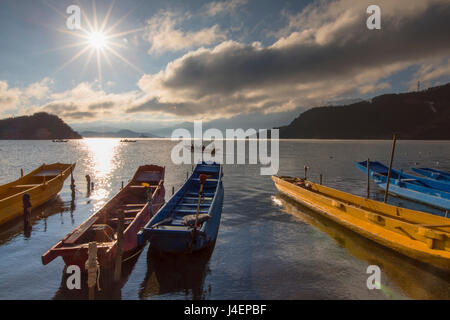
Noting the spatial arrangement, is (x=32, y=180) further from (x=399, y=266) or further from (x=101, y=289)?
(x=399, y=266)

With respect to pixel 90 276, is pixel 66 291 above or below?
below

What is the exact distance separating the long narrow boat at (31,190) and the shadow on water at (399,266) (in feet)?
78.4

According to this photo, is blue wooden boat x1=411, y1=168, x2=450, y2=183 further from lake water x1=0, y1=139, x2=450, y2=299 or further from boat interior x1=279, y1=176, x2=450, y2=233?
lake water x1=0, y1=139, x2=450, y2=299

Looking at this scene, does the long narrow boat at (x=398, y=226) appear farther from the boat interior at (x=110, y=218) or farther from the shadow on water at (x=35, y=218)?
the shadow on water at (x=35, y=218)

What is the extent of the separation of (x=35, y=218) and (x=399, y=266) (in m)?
26.5

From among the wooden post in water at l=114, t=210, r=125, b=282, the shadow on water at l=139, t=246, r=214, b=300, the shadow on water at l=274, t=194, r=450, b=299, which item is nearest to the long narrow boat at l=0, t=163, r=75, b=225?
the shadow on water at l=139, t=246, r=214, b=300

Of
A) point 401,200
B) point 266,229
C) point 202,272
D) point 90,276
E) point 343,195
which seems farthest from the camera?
point 401,200

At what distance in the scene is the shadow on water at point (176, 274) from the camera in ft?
34.4

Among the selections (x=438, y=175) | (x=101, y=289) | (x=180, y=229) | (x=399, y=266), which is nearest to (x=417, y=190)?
(x=438, y=175)

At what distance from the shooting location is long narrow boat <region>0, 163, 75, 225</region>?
60.8 feet

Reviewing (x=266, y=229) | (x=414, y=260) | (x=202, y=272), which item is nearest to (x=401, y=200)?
(x=414, y=260)

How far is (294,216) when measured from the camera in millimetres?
21203
